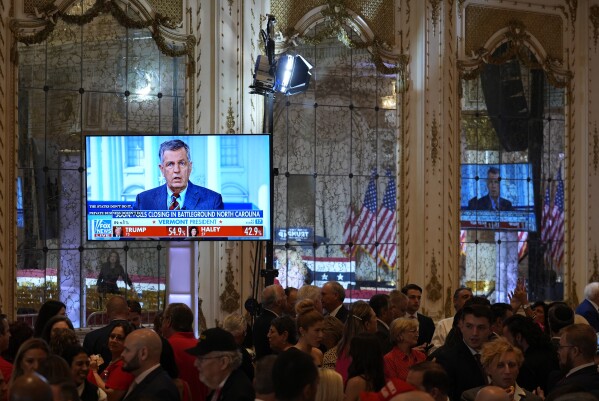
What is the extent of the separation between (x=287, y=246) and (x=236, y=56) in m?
2.29

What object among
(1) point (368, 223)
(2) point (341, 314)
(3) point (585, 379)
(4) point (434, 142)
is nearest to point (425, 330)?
(2) point (341, 314)

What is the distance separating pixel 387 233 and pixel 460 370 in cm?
602

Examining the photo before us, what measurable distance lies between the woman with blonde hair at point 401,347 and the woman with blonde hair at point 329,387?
5.23ft

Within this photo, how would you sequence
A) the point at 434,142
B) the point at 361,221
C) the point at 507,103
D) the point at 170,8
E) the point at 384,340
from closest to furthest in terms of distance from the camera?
the point at 384,340, the point at 170,8, the point at 361,221, the point at 434,142, the point at 507,103

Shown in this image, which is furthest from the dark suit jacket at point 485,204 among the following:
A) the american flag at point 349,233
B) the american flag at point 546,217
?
the american flag at point 349,233

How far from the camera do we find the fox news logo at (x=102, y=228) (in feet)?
32.3

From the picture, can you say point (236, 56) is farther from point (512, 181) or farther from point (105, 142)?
point (512, 181)

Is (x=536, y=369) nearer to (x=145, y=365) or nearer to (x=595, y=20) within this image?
(x=145, y=365)

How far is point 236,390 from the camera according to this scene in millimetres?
4641

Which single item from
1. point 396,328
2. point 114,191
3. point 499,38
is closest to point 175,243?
point 114,191

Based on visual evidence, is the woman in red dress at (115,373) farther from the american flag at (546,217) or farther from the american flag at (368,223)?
the american flag at (546,217)

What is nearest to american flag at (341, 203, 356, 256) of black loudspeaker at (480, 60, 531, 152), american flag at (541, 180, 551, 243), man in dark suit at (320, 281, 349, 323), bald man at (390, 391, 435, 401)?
black loudspeaker at (480, 60, 531, 152)

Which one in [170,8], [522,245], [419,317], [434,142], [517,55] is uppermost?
[170,8]

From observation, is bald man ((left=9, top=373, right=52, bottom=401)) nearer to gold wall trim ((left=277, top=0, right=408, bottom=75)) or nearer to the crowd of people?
the crowd of people
